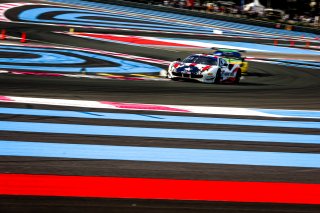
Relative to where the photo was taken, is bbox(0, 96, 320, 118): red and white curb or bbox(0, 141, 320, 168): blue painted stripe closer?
bbox(0, 141, 320, 168): blue painted stripe

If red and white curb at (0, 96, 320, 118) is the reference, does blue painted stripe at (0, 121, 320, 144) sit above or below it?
above

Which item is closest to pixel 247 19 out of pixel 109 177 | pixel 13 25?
pixel 13 25

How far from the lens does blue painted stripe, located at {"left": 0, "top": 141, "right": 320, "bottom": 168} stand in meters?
8.25

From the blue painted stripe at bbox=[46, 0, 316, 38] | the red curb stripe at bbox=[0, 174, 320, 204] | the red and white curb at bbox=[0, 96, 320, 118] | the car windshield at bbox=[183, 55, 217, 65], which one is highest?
the red curb stripe at bbox=[0, 174, 320, 204]

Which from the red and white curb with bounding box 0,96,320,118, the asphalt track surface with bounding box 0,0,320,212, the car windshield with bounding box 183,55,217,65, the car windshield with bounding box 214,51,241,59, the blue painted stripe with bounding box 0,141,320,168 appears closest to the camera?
the asphalt track surface with bounding box 0,0,320,212

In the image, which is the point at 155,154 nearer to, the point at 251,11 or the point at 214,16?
the point at 214,16

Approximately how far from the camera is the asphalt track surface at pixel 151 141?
619 cm

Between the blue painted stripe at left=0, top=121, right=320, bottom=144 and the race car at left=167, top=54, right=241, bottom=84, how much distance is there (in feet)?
30.9

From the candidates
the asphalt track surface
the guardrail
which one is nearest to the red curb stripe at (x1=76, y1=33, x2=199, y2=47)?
the guardrail

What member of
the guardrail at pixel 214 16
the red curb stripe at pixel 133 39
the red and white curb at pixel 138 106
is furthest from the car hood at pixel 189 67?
the guardrail at pixel 214 16

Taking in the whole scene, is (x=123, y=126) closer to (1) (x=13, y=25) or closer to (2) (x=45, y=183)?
(2) (x=45, y=183)

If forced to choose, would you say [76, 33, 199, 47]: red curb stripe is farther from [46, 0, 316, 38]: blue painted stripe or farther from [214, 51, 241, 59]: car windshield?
[46, 0, 316, 38]: blue painted stripe

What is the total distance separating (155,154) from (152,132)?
1527 millimetres

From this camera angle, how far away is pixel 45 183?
676 centimetres
